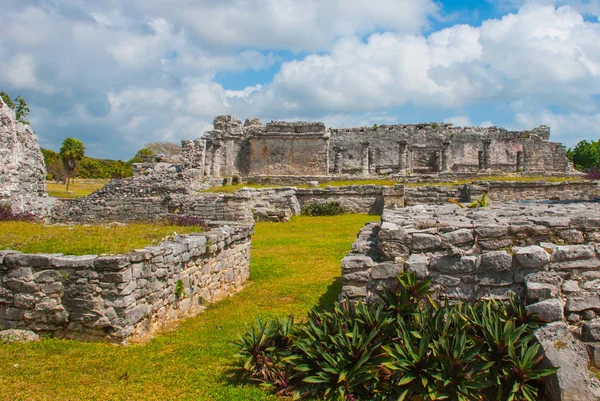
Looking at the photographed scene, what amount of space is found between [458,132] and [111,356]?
110 feet

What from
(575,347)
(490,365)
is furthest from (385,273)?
(575,347)

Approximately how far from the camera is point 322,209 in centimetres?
2058

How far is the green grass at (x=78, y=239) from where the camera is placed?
6.09 m

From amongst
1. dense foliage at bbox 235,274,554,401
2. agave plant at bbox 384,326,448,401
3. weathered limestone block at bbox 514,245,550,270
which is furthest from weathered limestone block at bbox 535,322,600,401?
agave plant at bbox 384,326,448,401

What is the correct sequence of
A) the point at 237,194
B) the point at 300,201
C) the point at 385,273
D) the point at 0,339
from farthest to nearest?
1. the point at 300,201
2. the point at 237,194
3. the point at 0,339
4. the point at 385,273

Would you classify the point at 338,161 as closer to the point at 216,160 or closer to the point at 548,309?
the point at 216,160

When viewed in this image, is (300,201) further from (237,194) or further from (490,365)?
(490,365)

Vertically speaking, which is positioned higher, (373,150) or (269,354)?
(373,150)

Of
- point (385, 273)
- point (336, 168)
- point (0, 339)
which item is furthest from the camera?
point (336, 168)

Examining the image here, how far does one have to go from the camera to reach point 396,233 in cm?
527

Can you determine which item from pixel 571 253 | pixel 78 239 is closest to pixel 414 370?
pixel 571 253

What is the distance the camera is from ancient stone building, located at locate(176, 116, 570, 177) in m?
30.4

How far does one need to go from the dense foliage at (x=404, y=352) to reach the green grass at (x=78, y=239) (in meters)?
2.59

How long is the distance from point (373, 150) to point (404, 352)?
32.1 m
